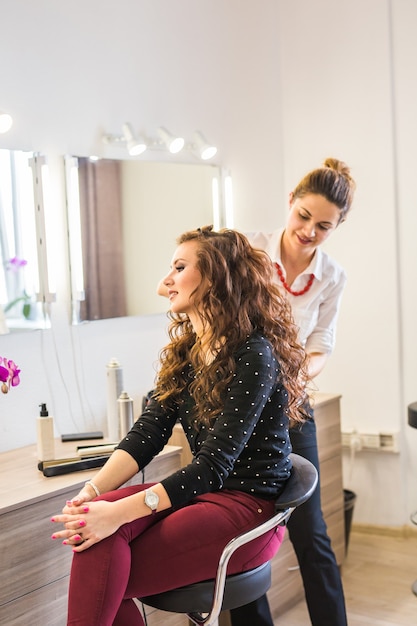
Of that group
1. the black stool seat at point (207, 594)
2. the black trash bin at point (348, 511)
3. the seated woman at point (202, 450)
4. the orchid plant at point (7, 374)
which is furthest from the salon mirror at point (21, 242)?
the black trash bin at point (348, 511)

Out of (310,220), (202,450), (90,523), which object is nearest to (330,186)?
(310,220)

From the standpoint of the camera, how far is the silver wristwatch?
1.53 m

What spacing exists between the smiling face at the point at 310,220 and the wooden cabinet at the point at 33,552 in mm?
903

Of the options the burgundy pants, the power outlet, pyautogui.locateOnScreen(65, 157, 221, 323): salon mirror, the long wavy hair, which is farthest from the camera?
the power outlet

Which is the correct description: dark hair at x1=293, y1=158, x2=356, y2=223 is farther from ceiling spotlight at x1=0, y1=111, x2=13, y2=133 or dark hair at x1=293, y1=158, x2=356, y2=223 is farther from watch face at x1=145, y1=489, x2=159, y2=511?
watch face at x1=145, y1=489, x2=159, y2=511

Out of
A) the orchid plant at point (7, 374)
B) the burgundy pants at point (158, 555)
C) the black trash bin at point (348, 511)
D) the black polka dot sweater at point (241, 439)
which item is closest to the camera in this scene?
the burgundy pants at point (158, 555)

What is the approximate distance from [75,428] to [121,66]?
1.19 meters

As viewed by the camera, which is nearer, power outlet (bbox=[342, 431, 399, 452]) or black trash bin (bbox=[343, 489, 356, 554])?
black trash bin (bbox=[343, 489, 356, 554])

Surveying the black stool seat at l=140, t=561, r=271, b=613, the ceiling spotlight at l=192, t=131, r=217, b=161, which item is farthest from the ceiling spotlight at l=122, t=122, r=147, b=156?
the black stool seat at l=140, t=561, r=271, b=613

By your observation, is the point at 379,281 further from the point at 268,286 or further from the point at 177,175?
the point at 268,286

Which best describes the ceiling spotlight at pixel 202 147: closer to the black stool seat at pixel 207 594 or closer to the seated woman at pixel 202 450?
the seated woman at pixel 202 450

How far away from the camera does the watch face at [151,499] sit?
1.53 meters

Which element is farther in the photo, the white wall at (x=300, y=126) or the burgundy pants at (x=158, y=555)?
the white wall at (x=300, y=126)

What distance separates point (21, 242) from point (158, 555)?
114 cm
